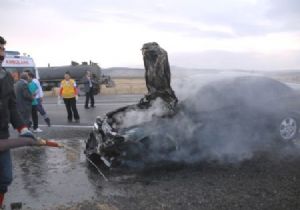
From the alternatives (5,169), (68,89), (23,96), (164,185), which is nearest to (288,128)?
(164,185)

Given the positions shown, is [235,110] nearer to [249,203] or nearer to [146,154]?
[146,154]

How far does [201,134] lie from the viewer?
700 centimetres

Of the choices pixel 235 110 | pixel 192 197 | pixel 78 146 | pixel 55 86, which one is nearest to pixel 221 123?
pixel 235 110

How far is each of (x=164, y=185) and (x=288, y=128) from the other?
133 inches

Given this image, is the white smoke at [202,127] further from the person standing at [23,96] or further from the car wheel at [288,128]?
the person standing at [23,96]

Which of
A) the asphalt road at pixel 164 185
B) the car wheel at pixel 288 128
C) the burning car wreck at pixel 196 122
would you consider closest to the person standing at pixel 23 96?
the asphalt road at pixel 164 185

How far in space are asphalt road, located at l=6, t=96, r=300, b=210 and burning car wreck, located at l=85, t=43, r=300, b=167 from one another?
0.31m

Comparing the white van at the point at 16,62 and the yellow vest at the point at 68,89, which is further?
the white van at the point at 16,62

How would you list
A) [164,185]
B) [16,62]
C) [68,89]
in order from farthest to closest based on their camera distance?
1. [16,62]
2. [68,89]
3. [164,185]

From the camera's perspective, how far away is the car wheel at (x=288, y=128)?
8055 mm

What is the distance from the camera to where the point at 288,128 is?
8133 millimetres

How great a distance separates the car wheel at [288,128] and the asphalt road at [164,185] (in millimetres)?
291

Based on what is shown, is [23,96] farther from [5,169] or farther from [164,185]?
[5,169]

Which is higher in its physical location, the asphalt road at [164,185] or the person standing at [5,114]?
the person standing at [5,114]
